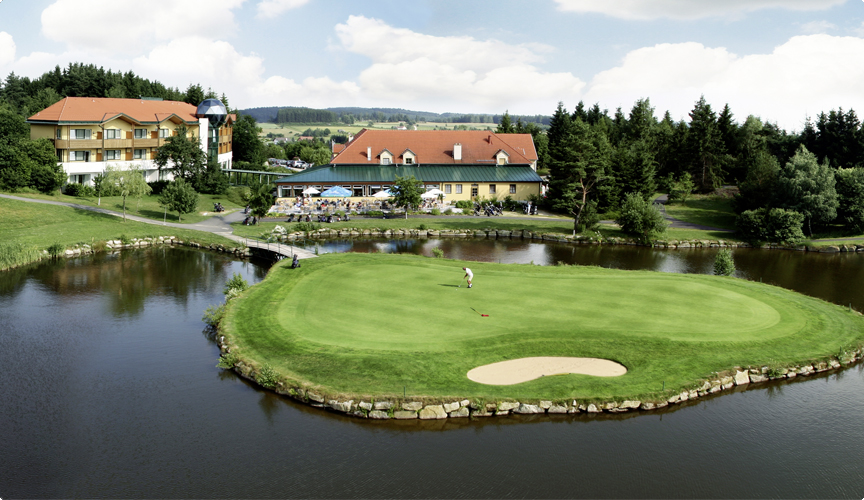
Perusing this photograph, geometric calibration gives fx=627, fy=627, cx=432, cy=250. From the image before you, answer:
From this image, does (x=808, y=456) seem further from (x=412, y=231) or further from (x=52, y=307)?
(x=412, y=231)

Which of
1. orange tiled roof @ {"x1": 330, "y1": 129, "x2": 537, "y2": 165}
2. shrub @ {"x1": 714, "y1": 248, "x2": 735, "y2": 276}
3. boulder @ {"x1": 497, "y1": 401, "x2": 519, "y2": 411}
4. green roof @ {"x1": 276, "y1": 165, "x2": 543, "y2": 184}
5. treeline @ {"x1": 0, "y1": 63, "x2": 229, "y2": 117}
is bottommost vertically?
boulder @ {"x1": 497, "y1": 401, "x2": 519, "y2": 411}

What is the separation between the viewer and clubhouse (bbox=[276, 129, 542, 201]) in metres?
69.9

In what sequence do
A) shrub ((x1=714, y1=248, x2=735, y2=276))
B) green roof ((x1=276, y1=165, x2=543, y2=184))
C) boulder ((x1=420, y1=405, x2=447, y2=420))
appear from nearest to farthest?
boulder ((x1=420, y1=405, x2=447, y2=420)), shrub ((x1=714, y1=248, x2=735, y2=276)), green roof ((x1=276, y1=165, x2=543, y2=184))

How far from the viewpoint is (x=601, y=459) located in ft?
60.2

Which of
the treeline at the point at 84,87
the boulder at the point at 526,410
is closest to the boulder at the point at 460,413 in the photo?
the boulder at the point at 526,410

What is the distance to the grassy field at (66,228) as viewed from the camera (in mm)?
47094

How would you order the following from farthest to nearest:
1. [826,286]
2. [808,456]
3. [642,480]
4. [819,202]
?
1. [819,202]
2. [826,286]
3. [808,456]
4. [642,480]

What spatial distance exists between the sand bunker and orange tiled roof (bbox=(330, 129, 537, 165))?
52141 millimetres

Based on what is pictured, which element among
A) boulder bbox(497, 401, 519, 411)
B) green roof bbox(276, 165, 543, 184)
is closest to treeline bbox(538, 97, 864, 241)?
green roof bbox(276, 165, 543, 184)

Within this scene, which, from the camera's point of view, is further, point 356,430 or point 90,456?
point 356,430

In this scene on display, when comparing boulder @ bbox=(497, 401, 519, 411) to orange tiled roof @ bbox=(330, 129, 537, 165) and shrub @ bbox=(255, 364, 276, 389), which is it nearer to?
shrub @ bbox=(255, 364, 276, 389)

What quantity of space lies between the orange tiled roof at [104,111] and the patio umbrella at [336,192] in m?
24.5

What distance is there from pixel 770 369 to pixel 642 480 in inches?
403

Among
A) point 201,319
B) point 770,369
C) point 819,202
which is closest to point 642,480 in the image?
point 770,369
